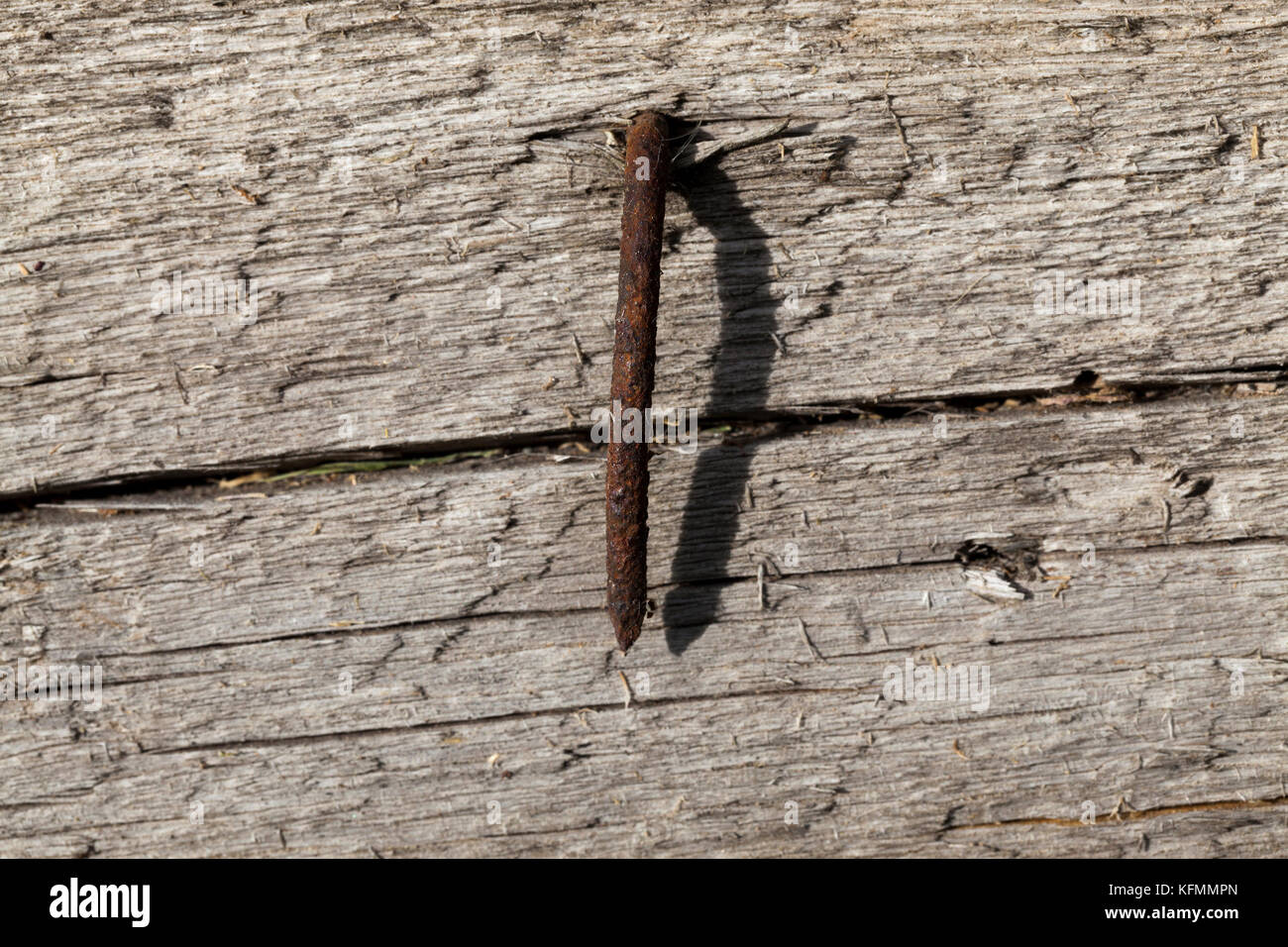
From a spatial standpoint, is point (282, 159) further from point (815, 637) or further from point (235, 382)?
point (815, 637)

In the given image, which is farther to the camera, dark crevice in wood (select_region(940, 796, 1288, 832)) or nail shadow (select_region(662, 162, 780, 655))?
dark crevice in wood (select_region(940, 796, 1288, 832))

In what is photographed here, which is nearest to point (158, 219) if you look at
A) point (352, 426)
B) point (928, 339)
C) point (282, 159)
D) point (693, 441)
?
point (282, 159)

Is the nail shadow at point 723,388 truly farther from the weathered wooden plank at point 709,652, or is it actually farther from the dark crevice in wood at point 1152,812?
the dark crevice in wood at point 1152,812

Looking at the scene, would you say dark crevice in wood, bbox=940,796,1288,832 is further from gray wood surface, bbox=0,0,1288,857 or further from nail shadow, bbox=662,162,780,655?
nail shadow, bbox=662,162,780,655

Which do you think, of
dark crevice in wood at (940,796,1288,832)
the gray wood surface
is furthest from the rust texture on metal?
dark crevice in wood at (940,796,1288,832)

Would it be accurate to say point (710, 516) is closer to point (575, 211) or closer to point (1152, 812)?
point (575, 211)

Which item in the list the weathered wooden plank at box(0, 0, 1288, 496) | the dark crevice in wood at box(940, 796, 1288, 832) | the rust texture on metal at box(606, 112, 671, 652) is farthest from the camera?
the dark crevice in wood at box(940, 796, 1288, 832)
